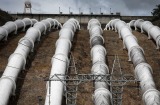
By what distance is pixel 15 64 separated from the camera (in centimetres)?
4116

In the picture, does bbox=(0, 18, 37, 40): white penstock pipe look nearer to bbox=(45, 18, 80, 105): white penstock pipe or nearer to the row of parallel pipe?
bbox=(45, 18, 80, 105): white penstock pipe

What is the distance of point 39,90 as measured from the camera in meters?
40.1

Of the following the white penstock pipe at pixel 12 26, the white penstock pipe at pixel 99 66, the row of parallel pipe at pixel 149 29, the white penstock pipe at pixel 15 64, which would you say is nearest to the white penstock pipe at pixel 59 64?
the white penstock pipe at pixel 99 66

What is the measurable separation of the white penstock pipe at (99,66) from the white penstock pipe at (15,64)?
7677 mm

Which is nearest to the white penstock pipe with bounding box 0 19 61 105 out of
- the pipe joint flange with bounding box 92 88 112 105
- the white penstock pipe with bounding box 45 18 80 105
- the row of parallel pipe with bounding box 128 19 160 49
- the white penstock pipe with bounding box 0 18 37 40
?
the white penstock pipe with bounding box 45 18 80 105

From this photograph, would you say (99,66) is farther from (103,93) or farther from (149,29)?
(149,29)

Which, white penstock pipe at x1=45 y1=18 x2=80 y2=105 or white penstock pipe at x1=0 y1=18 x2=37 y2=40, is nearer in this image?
white penstock pipe at x1=45 y1=18 x2=80 y2=105

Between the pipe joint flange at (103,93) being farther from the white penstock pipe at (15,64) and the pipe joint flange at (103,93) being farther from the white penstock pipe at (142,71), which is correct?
the white penstock pipe at (15,64)

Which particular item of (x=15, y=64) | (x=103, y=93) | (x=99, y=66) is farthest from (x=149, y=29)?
(x=15, y=64)

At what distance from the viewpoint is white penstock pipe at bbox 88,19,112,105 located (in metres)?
36.2

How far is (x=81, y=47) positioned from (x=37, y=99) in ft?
45.3

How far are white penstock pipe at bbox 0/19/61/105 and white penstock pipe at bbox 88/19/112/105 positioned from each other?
25.2 feet

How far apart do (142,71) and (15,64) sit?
45.5 feet

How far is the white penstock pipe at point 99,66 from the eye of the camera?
3616 cm
